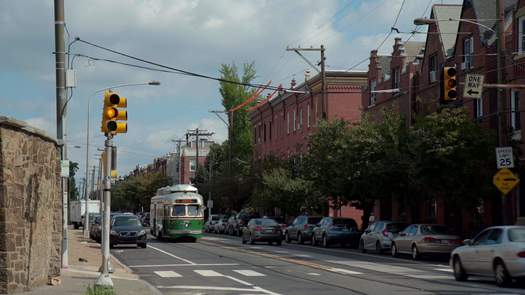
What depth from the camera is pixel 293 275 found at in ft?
75.8

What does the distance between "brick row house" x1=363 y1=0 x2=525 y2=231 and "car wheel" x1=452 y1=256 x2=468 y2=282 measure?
349 inches

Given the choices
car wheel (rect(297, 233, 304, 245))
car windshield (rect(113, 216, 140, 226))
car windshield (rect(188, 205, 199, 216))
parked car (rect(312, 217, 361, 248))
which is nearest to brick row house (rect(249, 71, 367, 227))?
car wheel (rect(297, 233, 304, 245))

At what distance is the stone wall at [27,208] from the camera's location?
49.1 ft

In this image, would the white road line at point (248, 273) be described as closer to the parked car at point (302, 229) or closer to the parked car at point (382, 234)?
the parked car at point (382, 234)

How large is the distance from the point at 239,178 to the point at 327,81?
17.0 meters

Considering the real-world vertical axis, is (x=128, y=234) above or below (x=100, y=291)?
above

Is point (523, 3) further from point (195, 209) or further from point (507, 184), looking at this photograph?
point (195, 209)

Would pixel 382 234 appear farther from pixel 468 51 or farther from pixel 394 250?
pixel 468 51

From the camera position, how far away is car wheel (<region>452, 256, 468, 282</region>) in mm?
21734

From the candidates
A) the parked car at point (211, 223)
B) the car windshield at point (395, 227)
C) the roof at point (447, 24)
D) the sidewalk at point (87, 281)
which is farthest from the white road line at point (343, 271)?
the parked car at point (211, 223)

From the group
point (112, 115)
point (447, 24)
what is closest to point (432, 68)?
point (447, 24)

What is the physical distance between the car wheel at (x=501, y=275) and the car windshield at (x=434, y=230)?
11251 mm

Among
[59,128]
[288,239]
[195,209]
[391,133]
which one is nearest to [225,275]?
[59,128]

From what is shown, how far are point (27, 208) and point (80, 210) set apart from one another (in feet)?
239
